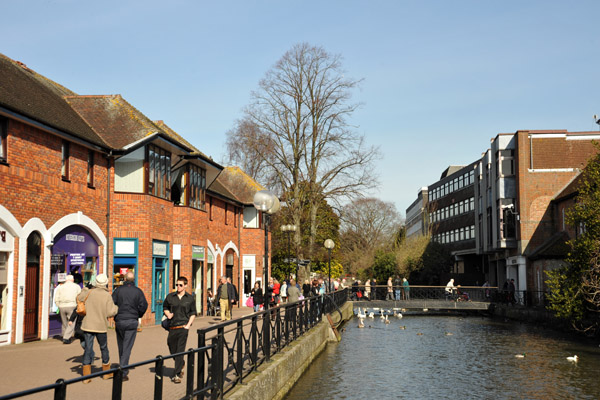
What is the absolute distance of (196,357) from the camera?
7727 millimetres

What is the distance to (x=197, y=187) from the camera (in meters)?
29.0

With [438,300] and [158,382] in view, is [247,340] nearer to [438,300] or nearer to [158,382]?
[158,382]

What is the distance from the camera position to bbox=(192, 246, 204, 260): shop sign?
28414mm

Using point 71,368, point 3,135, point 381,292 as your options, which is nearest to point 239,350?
point 71,368

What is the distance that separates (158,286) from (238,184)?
1699cm

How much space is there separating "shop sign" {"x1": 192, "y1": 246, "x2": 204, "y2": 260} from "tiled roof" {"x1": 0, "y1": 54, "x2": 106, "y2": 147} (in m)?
7.41

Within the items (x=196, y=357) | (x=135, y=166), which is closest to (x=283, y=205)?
(x=135, y=166)

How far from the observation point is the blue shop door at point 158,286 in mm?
24266

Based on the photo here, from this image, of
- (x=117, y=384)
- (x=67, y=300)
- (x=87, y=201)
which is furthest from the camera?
(x=87, y=201)

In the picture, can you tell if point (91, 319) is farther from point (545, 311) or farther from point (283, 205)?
point (283, 205)

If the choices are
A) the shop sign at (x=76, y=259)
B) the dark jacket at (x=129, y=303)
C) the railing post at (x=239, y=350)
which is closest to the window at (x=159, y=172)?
the shop sign at (x=76, y=259)

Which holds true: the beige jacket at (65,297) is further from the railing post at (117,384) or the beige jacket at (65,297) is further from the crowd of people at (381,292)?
the crowd of people at (381,292)

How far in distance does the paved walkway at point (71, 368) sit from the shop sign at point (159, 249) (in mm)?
4086

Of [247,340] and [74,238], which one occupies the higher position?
[74,238]
